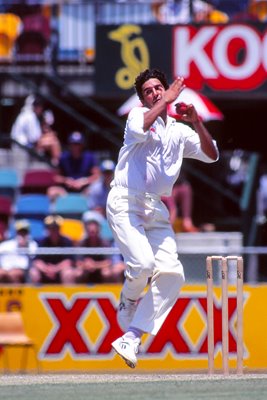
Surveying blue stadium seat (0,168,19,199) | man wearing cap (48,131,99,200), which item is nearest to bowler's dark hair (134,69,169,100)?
man wearing cap (48,131,99,200)

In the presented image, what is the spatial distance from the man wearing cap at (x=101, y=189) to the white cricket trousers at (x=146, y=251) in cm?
600

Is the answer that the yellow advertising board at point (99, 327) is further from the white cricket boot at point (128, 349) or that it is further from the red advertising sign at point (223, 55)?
the red advertising sign at point (223, 55)

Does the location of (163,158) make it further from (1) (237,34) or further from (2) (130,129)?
(1) (237,34)

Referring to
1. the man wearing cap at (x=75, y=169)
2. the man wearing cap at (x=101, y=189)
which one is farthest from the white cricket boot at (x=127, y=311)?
the man wearing cap at (x=75, y=169)

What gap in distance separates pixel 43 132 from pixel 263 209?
3.17 m

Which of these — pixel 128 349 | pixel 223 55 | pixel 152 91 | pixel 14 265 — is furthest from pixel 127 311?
pixel 223 55

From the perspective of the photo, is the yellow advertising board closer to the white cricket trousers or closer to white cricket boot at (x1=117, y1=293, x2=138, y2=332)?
white cricket boot at (x1=117, y1=293, x2=138, y2=332)

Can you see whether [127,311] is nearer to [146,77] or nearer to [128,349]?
[128,349]

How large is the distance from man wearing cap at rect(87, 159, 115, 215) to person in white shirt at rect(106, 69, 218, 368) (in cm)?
601

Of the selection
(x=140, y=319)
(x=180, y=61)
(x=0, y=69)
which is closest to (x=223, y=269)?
(x=140, y=319)

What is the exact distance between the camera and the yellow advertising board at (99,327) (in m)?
12.8

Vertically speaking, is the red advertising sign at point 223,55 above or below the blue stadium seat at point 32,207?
above

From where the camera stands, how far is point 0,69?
18.6 meters

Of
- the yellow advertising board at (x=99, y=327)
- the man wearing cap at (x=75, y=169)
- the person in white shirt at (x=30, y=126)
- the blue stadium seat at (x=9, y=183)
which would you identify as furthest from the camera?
the person in white shirt at (x=30, y=126)
